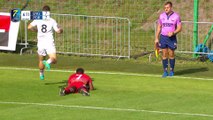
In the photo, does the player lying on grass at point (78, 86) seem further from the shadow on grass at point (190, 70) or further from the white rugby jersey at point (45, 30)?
the shadow on grass at point (190, 70)

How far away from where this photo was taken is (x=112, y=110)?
1697 centimetres

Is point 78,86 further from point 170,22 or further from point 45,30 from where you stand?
point 170,22

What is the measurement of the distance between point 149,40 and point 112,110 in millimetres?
12487

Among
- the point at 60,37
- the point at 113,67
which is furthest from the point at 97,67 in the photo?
the point at 60,37

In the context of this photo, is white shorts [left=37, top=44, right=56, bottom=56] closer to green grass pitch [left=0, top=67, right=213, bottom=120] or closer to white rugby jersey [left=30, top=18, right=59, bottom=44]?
white rugby jersey [left=30, top=18, right=59, bottom=44]

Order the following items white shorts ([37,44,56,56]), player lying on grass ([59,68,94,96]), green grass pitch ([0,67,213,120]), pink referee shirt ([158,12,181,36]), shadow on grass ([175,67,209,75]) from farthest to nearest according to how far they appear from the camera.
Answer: shadow on grass ([175,67,209,75]) → pink referee shirt ([158,12,181,36]) → white shorts ([37,44,56,56]) → player lying on grass ([59,68,94,96]) → green grass pitch ([0,67,213,120])

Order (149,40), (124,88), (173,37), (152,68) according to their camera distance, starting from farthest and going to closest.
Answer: (149,40), (152,68), (173,37), (124,88)

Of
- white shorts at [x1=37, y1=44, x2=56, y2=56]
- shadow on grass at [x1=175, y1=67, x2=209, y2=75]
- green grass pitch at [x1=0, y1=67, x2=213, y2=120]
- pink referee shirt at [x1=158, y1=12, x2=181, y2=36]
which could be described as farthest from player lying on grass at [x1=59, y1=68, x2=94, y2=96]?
shadow on grass at [x1=175, y1=67, x2=209, y2=75]

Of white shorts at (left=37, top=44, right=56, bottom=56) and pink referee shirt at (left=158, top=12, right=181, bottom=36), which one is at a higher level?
pink referee shirt at (left=158, top=12, right=181, bottom=36)

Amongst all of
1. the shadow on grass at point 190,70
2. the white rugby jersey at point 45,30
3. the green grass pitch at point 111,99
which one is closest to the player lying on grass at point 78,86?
the green grass pitch at point 111,99

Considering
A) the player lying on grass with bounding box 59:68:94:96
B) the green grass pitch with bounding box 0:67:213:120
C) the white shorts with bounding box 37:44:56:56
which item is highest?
the white shorts with bounding box 37:44:56:56

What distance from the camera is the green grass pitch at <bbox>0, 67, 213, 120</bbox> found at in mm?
16438

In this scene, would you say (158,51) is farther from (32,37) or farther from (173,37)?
(32,37)

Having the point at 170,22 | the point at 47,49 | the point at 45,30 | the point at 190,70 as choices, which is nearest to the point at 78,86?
the point at 47,49
